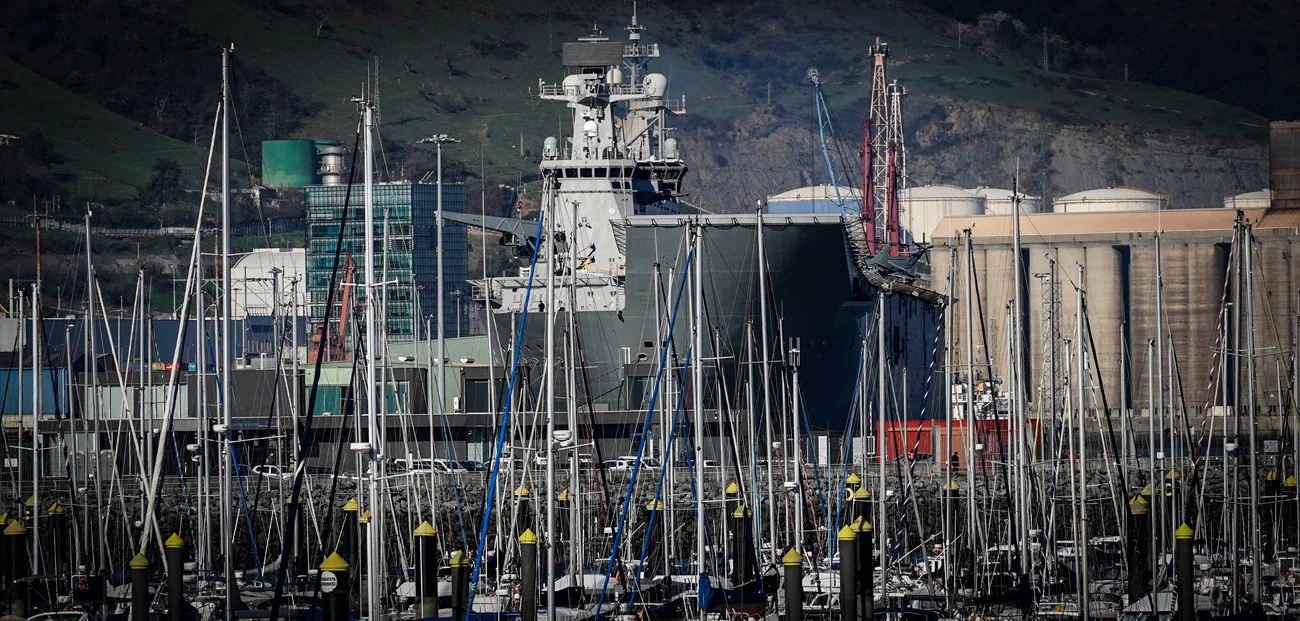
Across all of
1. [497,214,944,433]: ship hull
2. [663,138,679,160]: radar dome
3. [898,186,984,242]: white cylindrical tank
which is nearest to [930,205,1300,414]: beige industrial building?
[898,186,984,242]: white cylindrical tank

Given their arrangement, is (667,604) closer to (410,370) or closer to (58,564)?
(58,564)

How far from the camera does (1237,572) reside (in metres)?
33.0

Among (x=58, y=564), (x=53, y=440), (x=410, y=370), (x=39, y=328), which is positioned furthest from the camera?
(x=410, y=370)

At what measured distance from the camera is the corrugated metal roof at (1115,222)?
469 feet

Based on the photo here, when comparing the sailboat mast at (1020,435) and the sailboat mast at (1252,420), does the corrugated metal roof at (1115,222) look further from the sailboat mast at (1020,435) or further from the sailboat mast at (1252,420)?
the sailboat mast at (1252,420)

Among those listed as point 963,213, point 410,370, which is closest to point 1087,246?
point 963,213

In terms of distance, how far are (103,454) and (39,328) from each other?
3748mm

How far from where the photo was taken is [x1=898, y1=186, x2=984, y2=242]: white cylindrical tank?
542 feet

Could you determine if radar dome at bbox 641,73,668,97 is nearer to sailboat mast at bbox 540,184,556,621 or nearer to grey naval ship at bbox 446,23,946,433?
grey naval ship at bbox 446,23,946,433

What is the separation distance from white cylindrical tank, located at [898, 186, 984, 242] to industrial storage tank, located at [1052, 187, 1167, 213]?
793cm

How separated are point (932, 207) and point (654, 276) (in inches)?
4429

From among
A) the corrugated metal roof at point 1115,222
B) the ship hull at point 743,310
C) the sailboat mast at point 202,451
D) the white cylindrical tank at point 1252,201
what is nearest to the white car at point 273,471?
the sailboat mast at point 202,451

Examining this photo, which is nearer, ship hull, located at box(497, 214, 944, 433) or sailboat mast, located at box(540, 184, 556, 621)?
sailboat mast, located at box(540, 184, 556, 621)

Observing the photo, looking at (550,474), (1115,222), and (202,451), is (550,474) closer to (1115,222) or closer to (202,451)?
(202,451)
